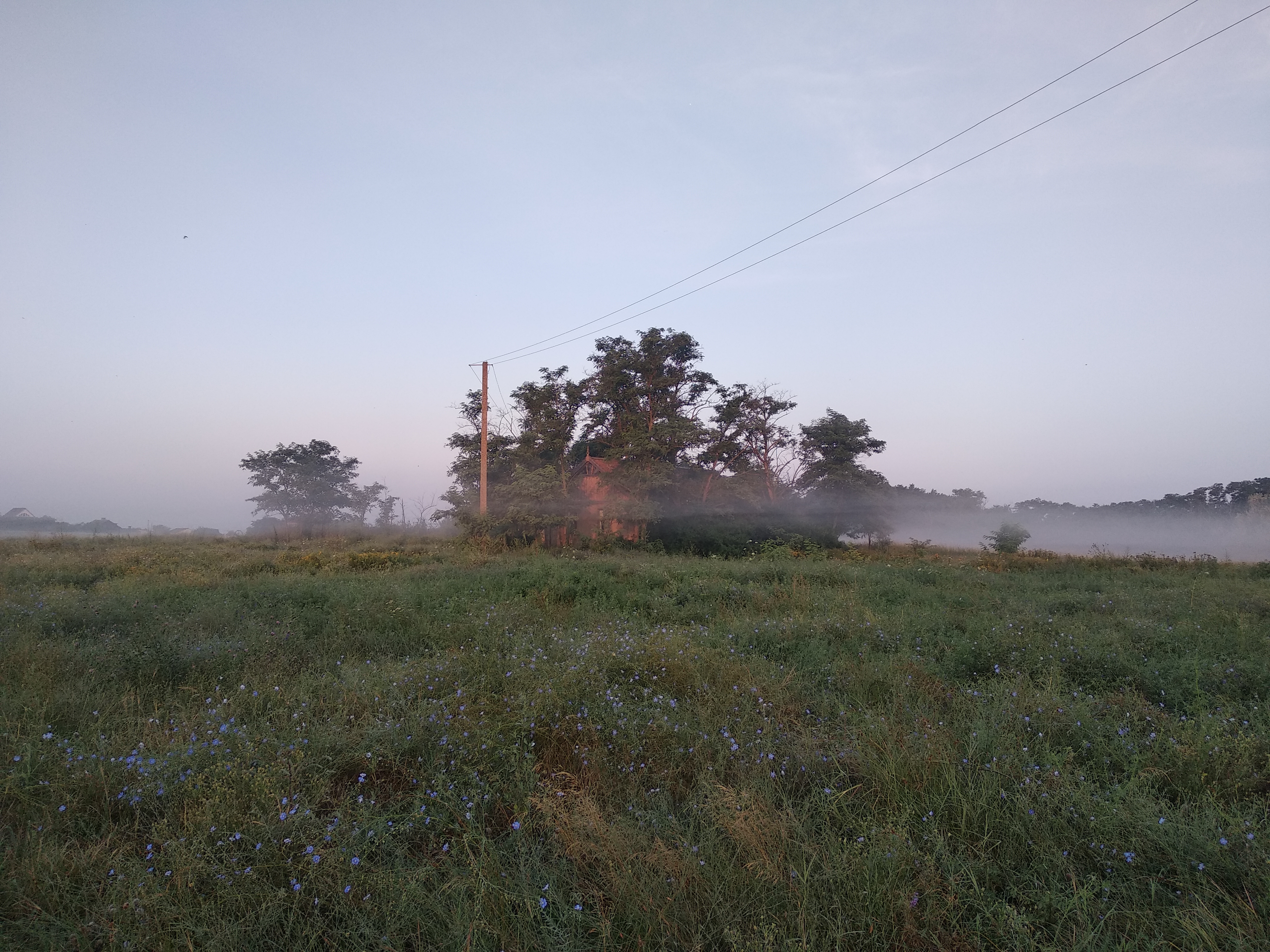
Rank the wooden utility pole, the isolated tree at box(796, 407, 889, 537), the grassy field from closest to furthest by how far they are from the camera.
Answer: the grassy field
the wooden utility pole
the isolated tree at box(796, 407, 889, 537)

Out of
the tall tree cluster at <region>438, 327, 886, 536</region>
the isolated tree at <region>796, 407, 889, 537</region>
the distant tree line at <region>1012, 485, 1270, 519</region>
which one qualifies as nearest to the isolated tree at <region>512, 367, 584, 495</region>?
the tall tree cluster at <region>438, 327, 886, 536</region>

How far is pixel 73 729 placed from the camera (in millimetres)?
3832

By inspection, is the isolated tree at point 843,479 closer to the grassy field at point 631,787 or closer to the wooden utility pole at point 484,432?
the wooden utility pole at point 484,432

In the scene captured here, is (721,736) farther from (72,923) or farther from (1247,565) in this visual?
(1247,565)

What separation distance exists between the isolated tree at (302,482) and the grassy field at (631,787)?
3394cm

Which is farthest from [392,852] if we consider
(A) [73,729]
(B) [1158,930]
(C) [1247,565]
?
(C) [1247,565]

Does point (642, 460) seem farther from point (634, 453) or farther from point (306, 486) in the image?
point (306, 486)

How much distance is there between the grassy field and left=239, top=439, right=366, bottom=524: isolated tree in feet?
111

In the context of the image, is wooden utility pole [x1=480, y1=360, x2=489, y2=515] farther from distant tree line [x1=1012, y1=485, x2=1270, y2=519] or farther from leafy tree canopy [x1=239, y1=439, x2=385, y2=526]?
distant tree line [x1=1012, y1=485, x2=1270, y2=519]

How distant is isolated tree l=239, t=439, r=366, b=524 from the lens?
36500mm

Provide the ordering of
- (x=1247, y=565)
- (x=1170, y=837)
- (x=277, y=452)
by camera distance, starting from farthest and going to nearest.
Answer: (x=277, y=452) → (x=1247, y=565) → (x=1170, y=837)

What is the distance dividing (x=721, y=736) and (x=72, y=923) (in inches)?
122

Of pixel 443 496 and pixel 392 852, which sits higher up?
pixel 443 496

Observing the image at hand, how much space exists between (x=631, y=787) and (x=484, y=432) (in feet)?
59.2
